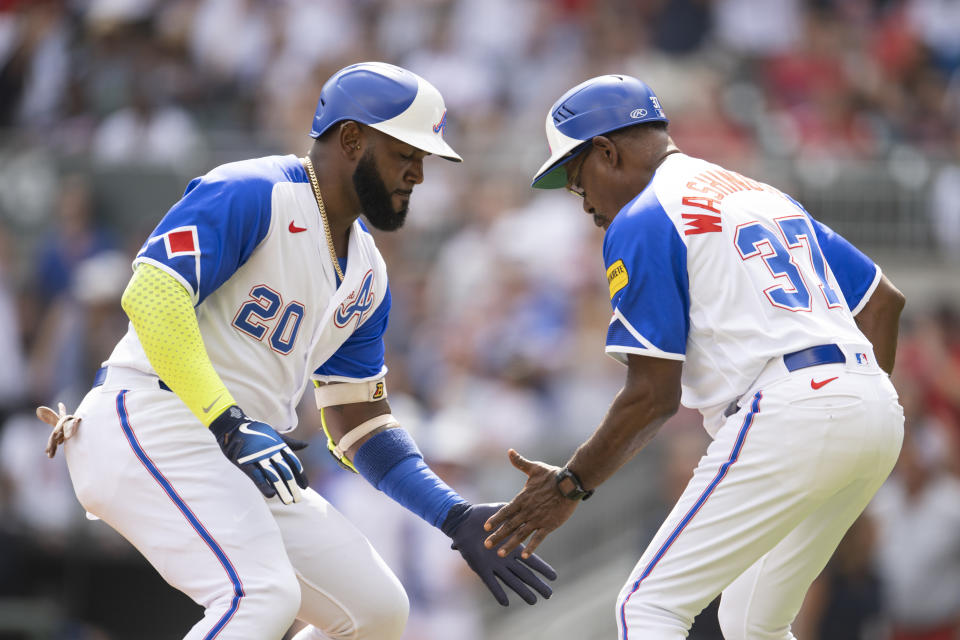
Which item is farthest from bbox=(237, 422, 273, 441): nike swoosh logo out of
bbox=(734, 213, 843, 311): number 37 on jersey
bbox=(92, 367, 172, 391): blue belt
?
bbox=(734, 213, 843, 311): number 37 on jersey

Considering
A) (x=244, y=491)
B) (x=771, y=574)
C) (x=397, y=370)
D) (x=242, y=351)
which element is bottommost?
(x=397, y=370)

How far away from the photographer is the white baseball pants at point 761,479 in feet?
→ 13.8

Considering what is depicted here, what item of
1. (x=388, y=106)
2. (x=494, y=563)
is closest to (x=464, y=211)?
(x=388, y=106)

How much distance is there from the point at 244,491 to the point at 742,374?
1684 mm

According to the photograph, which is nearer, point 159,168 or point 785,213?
point 785,213

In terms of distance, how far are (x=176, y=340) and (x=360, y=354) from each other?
1.08 m

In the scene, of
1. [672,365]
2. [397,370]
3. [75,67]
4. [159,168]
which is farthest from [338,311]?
[75,67]

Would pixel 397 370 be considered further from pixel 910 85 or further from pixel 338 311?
pixel 910 85

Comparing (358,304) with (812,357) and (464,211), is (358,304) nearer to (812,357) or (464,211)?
(812,357)

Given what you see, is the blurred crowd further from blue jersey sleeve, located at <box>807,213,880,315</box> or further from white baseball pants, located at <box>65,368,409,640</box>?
white baseball pants, located at <box>65,368,409,640</box>

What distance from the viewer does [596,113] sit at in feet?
15.5

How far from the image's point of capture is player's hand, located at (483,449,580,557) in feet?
15.1

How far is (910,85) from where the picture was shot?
440 inches

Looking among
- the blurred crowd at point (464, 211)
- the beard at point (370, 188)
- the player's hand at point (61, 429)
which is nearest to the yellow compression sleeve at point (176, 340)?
the player's hand at point (61, 429)
